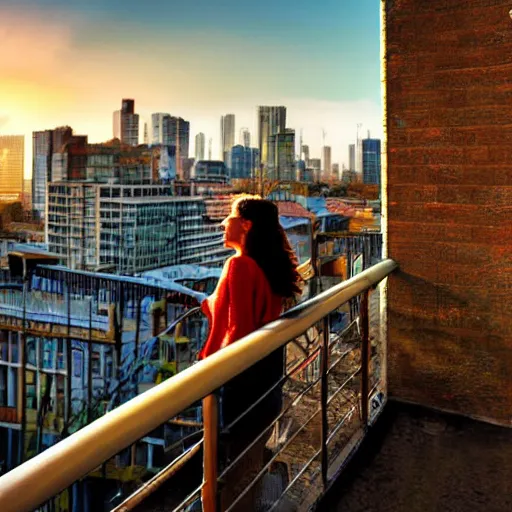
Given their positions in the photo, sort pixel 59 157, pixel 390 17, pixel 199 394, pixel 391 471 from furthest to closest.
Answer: pixel 59 157 → pixel 390 17 → pixel 391 471 → pixel 199 394

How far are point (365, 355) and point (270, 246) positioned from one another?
48cm

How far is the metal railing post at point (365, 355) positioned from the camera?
67.2 inches

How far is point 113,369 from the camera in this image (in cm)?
2897

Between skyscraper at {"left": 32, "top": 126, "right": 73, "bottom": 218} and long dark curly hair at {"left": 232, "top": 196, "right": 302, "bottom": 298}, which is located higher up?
skyscraper at {"left": 32, "top": 126, "right": 73, "bottom": 218}

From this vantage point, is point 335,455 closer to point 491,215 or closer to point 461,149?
point 491,215

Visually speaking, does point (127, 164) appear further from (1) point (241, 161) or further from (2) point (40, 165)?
(1) point (241, 161)

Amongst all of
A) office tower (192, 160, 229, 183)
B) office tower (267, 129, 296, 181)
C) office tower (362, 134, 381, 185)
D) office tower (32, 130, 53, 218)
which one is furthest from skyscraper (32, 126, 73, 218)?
office tower (362, 134, 381, 185)

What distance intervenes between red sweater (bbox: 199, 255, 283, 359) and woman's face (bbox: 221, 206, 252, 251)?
0.25 ft

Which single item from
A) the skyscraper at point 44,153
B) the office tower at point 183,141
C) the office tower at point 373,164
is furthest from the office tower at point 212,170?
the office tower at point 373,164

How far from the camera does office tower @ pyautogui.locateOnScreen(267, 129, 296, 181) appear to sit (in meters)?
A: 11.7

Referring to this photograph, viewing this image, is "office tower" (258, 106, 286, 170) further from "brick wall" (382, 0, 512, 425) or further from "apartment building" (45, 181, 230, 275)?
"apartment building" (45, 181, 230, 275)

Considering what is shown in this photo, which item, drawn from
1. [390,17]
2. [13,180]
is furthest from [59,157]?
[390,17]

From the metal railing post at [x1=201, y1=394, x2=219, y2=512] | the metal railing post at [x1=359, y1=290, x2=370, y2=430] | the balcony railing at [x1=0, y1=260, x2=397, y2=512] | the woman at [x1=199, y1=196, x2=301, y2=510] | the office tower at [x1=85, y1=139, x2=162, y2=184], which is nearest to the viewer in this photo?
the balcony railing at [x1=0, y1=260, x2=397, y2=512]

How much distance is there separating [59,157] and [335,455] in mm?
36883
